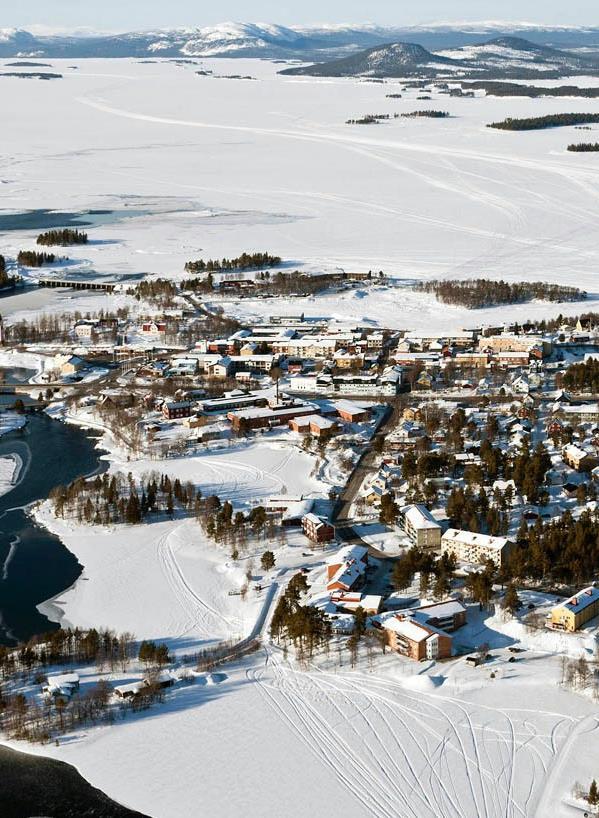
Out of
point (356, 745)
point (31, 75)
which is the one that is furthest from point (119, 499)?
point (31, 75)

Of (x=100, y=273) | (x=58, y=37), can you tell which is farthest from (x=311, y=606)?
(x=58, y=37)

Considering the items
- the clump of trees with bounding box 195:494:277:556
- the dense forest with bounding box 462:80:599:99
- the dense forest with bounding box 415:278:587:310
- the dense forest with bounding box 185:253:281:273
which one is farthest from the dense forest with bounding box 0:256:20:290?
the dense forest with bounding box 462:80:599:99

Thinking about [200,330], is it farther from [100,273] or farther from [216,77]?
[216,77]

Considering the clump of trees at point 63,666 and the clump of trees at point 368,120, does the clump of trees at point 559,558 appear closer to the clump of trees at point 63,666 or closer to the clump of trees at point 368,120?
the clump of trees at point 63,666

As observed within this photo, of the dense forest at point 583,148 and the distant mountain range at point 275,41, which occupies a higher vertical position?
the distant mountain range at point 275,41

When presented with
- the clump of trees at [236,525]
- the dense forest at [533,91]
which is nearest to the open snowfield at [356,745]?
the clump of trees at [236,525]

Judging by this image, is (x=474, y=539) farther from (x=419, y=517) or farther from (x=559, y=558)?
(x=559, y=558)
